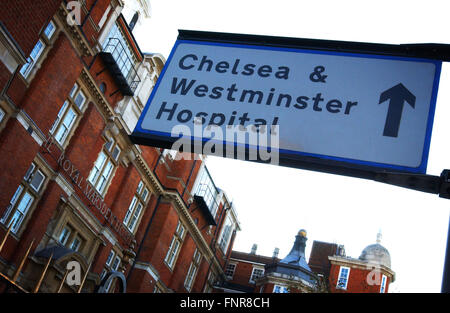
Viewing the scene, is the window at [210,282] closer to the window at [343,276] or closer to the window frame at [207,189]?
the window frame at [207,189]

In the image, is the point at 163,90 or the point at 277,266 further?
the point at 277,266

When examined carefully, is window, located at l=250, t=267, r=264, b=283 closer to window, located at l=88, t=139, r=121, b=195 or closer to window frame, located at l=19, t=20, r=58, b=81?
window, located at l=88, t=139, r=121, b=195

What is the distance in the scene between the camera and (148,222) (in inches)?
1168

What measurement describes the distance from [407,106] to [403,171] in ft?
1.29

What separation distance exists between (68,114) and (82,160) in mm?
2369

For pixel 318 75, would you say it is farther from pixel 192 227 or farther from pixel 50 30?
pixel 192 227

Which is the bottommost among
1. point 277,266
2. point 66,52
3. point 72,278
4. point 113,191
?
point 72,278

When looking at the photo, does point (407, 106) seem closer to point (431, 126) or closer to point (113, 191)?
point (431, 126)

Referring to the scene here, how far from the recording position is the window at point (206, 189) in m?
35.5

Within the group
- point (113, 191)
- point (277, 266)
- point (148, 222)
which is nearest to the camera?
point (113, 191)

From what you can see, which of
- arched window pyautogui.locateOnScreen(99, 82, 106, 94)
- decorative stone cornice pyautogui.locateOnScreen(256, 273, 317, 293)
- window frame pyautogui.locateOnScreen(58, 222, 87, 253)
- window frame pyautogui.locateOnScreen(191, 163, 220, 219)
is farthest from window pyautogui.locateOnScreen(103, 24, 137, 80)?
decorative stone cornice pyautogui.locateOnScreen(256, 273, 317, 293)

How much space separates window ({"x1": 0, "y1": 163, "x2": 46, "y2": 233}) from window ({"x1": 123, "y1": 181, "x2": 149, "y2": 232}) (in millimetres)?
8240

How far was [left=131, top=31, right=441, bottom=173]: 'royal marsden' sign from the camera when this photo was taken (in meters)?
2.40
